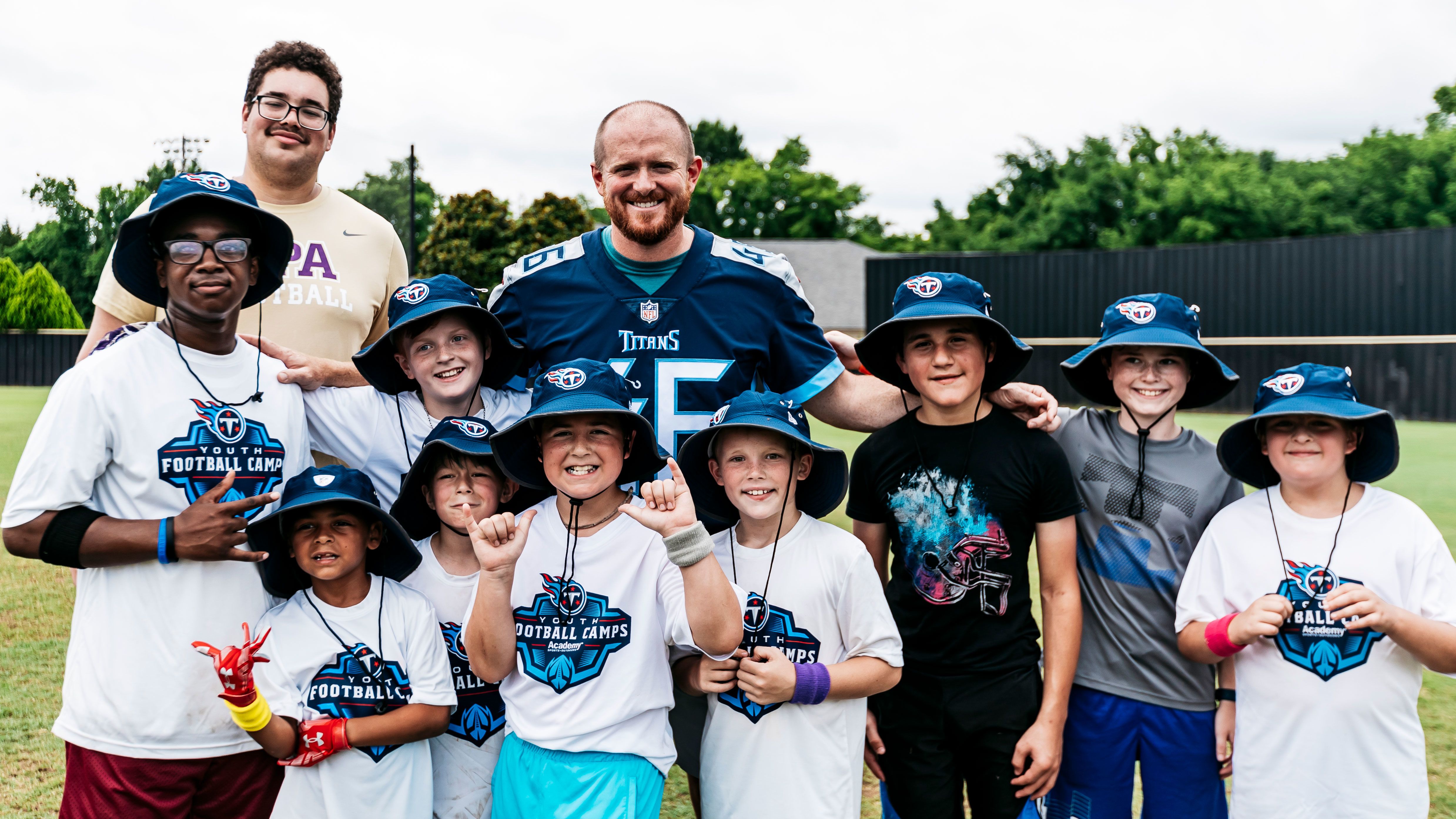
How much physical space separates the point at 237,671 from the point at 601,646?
937mm

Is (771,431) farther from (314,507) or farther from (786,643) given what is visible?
(314,507)

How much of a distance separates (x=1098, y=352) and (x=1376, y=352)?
23.2 m

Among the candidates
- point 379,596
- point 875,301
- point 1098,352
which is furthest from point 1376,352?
point 379,596

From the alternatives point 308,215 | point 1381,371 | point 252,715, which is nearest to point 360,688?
point 252,715

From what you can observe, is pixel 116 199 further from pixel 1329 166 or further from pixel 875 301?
pixel 1329 166

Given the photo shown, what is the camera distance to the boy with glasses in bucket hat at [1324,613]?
2822 millimetres

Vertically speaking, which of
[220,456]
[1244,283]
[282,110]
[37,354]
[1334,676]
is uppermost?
[1244,283]

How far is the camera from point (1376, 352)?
73.9ft

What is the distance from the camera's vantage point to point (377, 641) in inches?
114

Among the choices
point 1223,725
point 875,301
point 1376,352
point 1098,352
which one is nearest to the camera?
point 1223,725

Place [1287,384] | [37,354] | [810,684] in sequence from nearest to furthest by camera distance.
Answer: [810,684] → [1287,384] → [37,354]

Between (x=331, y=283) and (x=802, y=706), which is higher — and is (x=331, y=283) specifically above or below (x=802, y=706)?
above

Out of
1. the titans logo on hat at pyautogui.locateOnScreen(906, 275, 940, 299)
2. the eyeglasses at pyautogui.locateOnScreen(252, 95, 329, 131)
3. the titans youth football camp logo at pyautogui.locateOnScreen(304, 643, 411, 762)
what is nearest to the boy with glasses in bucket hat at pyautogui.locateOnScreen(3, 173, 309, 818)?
the titans youth football camp logo at pyautogui.locateOnScreen(304, 643, 411, 762)

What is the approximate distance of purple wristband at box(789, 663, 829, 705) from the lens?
2838 millimetres
